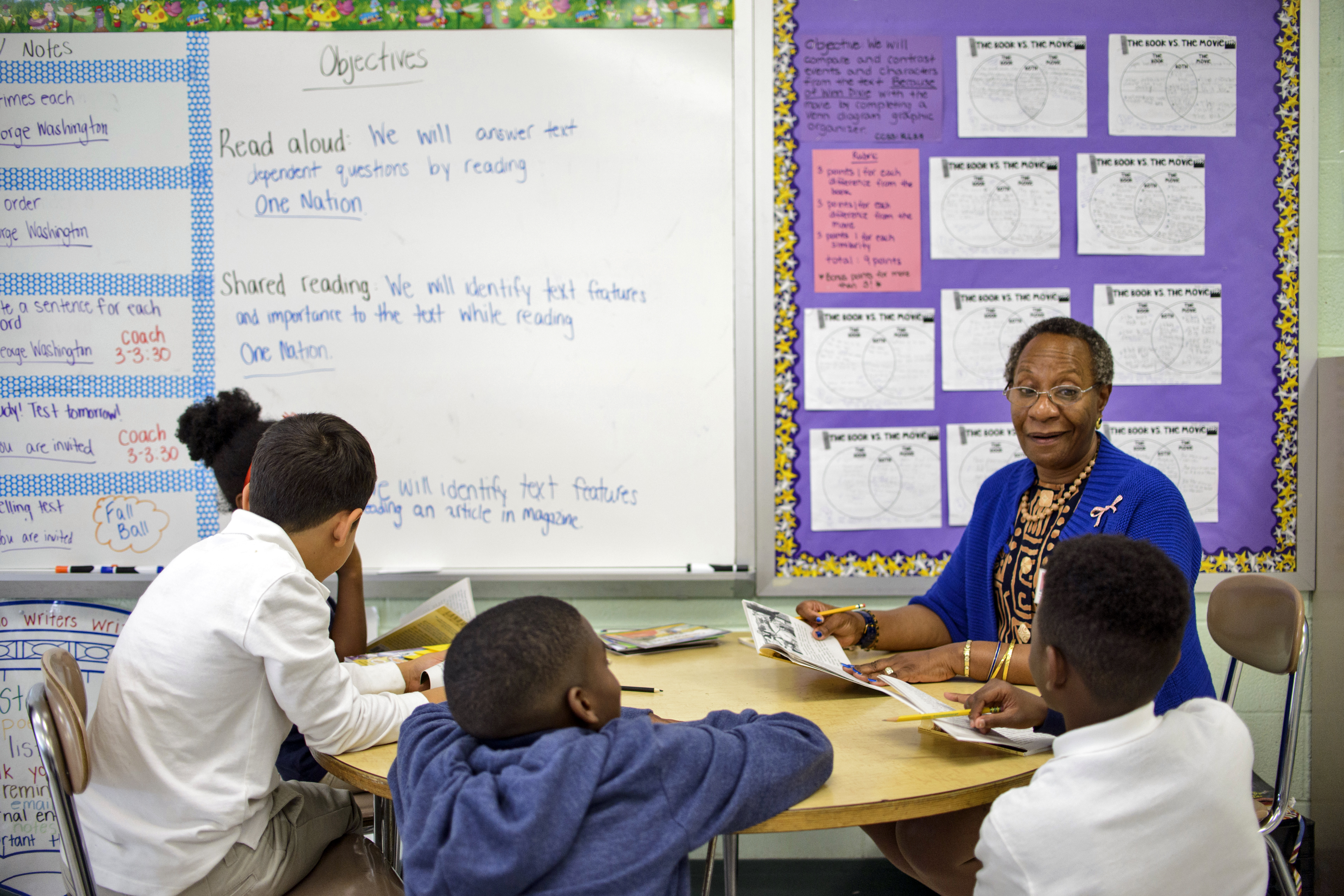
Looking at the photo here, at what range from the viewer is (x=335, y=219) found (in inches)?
100

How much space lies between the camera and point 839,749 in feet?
4.44

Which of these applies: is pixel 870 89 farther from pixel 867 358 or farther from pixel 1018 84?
pixel 867 358

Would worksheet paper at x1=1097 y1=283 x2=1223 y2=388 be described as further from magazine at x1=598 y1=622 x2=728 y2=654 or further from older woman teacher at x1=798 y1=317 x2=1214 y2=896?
magazine at x1=598 y1=622 x2=728 y2=654

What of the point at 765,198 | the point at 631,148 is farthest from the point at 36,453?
the point at 765,198

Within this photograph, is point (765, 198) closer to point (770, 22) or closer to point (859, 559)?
Result: point (770, 22)

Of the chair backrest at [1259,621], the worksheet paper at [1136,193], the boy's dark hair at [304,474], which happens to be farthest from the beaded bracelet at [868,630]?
the worksheet paper at [1136,193]

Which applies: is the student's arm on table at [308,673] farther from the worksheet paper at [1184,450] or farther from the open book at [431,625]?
the worksheet paper at [1184,450]

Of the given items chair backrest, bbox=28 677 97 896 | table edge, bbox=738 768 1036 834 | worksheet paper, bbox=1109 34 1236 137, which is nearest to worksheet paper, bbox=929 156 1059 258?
worksheet paper, bbox=1109 34 1236 137

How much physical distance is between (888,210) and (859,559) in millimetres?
1064

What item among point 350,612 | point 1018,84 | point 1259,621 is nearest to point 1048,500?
point 1259,621

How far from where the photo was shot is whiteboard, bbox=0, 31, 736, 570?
2.54 m

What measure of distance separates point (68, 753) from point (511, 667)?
0.76 m

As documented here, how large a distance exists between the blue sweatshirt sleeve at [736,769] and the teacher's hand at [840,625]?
2.40ft

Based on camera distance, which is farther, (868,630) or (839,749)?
(868,630)
